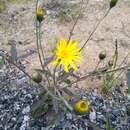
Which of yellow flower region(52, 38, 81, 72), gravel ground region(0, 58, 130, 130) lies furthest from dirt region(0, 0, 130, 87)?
yellow flower region(52, 38, 81, 72)

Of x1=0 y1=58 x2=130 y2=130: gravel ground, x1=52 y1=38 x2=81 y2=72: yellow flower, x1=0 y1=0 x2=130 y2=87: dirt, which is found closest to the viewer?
x1=52 y1=38 x2=81 y2=72: yellow flower

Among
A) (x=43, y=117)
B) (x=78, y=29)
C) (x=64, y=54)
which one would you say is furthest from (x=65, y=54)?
(x=78, y=29)

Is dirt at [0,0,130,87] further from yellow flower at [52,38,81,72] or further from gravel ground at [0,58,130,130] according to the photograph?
yellow flower at [52,38,81,72]

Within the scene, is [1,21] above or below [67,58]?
above

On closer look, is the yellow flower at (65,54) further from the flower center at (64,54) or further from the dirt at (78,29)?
the dirt at (78,29)

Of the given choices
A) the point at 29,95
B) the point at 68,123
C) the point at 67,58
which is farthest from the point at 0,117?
the point at 67,58

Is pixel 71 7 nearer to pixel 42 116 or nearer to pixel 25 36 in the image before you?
pixel 25 36

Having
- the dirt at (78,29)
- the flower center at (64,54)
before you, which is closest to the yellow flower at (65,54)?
the flower center at (64,54)

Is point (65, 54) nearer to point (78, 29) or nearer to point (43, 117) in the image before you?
point (43, 117)
